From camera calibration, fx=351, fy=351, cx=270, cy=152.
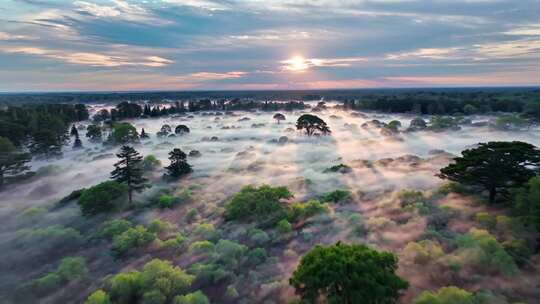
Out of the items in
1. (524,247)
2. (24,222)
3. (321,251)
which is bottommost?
(24,222)

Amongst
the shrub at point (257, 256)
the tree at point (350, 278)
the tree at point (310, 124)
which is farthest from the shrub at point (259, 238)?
the tree at point (310, 124)

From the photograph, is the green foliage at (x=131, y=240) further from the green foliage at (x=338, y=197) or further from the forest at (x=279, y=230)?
the green foliage at (x=338, y=197)

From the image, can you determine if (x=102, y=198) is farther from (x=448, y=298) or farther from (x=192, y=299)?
(x=448, y=298)

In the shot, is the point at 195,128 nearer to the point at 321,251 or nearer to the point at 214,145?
the point at 214,145

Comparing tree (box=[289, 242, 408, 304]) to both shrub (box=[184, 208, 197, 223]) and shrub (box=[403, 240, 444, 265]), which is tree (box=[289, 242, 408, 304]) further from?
shrub (box=[184, 208, 197, 223])

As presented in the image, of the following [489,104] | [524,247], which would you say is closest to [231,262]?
[524,247]
